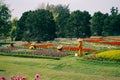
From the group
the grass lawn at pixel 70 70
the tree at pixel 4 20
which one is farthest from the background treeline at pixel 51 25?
the grass lawn at pixel 70 70

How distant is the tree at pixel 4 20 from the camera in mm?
49812

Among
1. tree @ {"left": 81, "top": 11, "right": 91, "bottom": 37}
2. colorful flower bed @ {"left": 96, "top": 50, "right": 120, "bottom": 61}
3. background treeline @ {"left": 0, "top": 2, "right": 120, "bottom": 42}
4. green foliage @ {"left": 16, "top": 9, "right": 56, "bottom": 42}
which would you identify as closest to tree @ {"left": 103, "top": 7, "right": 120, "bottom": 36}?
background treeline @ {"left": 0, "top": 2, "right": 120, "bottom": 42}

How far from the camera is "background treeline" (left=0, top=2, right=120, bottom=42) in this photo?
46500 mm

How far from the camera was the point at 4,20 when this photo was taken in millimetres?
52344

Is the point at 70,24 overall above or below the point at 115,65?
above

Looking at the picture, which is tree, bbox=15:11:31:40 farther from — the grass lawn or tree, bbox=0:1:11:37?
the grass lawn

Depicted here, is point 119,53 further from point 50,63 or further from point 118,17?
point 118,17

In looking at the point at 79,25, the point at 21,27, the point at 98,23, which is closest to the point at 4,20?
the point at 21,27

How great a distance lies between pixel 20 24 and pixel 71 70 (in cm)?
3807

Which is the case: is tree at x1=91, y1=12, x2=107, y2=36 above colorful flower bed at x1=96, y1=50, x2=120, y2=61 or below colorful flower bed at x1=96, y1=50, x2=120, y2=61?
above

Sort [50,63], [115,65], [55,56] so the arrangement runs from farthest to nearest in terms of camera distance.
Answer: [55,56] < [50,63] < [115,65]

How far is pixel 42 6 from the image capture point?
3875 inches

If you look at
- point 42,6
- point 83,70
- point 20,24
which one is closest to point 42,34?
point 20,24

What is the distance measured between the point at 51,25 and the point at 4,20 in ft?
33.3
